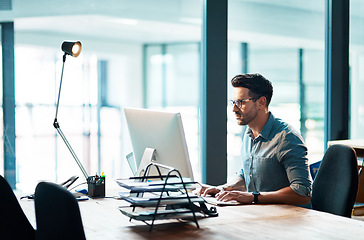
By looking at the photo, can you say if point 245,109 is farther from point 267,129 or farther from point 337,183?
point 337,183

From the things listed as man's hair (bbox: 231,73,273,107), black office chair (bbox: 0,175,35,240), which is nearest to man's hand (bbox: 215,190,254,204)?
man's hair (bbox: 231,73,273,107)

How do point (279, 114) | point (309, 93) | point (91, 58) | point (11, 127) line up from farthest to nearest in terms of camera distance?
point (91, 58) < point (309, 93) < point (279, 114) < point (11, 127)

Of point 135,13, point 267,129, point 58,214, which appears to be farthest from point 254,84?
point 135,13

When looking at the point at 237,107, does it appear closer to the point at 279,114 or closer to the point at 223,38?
the point at 223,38

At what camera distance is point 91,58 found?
38.2 ft

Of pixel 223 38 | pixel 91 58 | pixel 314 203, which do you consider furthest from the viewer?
pixel 91 58

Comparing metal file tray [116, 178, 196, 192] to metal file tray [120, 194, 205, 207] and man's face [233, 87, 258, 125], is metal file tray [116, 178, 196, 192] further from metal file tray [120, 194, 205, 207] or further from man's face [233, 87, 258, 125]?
man's face [233, 87, 258, 125]

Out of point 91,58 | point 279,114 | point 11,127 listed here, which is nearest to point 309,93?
point 279,114

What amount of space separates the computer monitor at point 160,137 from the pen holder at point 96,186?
0.21 metres

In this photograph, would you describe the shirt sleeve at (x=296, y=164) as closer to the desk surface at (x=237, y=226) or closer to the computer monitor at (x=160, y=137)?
the desk surface at (x=237, y=226)

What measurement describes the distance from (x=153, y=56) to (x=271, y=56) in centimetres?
865

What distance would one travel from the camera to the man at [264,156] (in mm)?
2369

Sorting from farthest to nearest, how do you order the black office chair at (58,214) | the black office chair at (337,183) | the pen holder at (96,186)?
the pen holder at (96,186) < the black office chair at (337,183) < the black office chair at (58,214)

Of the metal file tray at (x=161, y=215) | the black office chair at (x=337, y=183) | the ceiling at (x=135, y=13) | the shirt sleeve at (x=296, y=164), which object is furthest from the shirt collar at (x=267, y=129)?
the ceiling at (x=135, y=13)
